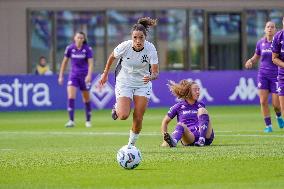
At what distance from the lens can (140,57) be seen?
623 inches

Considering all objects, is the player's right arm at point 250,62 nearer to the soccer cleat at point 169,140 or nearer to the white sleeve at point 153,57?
the soccer cleat at point 169,140

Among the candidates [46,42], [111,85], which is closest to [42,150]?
[111,85]

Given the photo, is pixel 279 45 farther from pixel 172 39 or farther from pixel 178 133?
pixel 172 39

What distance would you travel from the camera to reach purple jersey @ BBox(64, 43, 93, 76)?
25.7m

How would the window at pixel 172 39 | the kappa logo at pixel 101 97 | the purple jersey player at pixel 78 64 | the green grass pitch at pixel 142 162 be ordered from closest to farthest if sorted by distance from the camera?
the green grass pitch at pixel 142 162, the purple jersey player at pixel 78 64, the kappa logo at pixel 101 97, the window at pixel 172 39

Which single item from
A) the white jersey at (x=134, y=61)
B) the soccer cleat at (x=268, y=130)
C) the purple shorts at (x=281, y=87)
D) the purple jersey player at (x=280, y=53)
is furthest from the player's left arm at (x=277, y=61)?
the soccer cleat at (x=268, y=130)

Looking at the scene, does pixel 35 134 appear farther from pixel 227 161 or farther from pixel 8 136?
pixel 227 161

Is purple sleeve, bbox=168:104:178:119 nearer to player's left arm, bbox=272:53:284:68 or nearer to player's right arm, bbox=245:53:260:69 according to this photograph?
player's left arm, bbox=272:53:284:68

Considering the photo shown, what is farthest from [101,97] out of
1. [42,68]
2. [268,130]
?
[268,130]

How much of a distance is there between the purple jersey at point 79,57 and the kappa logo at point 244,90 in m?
10.3

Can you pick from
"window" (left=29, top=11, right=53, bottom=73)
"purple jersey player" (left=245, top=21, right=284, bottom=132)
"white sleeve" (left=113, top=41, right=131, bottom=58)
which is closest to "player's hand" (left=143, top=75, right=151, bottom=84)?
"white sleeve" (left=113, top=41, right=131, bottom=58)

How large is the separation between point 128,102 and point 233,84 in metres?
19.5

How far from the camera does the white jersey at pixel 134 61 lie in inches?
623

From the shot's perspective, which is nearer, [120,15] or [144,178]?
[144,178]
